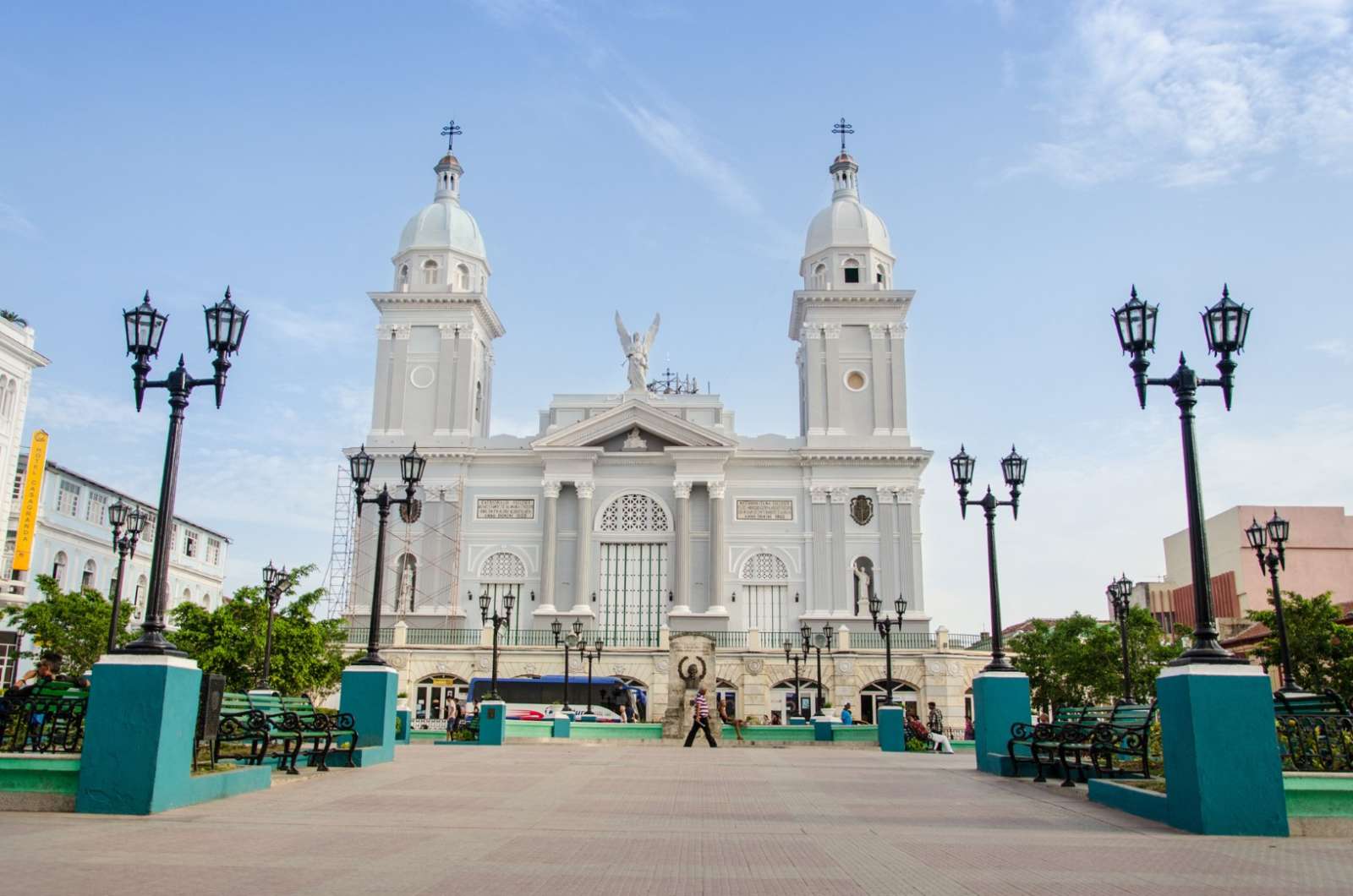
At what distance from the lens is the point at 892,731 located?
27406 mm

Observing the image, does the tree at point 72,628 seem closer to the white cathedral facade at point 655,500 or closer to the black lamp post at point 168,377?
the white cathedral facade at point 655,500

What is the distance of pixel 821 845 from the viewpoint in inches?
369

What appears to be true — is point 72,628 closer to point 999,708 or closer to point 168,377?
point 168,377

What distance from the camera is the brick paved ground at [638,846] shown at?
7379 millimetres

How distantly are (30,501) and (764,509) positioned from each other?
3272cm

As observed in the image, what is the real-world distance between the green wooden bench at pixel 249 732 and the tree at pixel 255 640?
59.2 feet

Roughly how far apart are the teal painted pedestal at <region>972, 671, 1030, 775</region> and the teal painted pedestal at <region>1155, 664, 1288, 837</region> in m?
7.14

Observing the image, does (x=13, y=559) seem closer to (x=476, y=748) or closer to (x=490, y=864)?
(x=476, y=748)

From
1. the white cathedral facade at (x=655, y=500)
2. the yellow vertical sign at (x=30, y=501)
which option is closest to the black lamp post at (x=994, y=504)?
the white cathedral facade at (x=655, y=500)

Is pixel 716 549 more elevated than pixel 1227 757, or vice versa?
pixel 716 549

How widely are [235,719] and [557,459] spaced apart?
131ft

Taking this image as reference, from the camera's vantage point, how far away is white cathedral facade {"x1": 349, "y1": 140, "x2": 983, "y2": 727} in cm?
5244

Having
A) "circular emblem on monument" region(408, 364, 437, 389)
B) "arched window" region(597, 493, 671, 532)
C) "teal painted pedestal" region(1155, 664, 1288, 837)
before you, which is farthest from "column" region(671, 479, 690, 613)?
"teal painted pedestal" region(1155, 664, 1288, 837)

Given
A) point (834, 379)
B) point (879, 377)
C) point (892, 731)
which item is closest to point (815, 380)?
point (834, 379)
